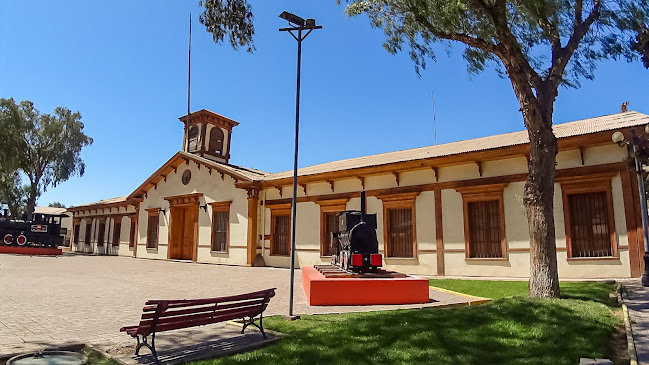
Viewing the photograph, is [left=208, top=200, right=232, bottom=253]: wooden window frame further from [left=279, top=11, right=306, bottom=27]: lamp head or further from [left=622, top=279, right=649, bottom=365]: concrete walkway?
[left=622, top=279, right=649, bottom=365]: concrete walkway

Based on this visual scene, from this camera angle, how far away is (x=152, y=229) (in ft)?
83.9

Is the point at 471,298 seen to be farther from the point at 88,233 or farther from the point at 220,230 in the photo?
the point at 88,233

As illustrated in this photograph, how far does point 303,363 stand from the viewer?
14.3ft

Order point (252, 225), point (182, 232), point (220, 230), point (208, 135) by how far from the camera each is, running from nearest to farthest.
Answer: point (252, 225) < point (220, 230) < point (182, 232) < point (208, 135)

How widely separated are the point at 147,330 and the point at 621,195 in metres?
12.3

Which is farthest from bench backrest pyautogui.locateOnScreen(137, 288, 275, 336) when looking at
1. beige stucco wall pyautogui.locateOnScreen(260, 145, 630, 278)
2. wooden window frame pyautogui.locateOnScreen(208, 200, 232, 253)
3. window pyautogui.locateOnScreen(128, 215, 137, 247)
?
window pyautogui.locateOnScreen(128, 215, 137, 247)

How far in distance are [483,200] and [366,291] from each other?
22.1 feet

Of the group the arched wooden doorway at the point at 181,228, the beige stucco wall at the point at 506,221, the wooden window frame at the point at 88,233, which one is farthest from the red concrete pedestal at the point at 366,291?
the wooden window frame at the point at 88,233

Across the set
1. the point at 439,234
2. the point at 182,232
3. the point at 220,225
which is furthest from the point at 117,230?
the point at 439,234

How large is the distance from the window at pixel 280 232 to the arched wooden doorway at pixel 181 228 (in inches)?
242

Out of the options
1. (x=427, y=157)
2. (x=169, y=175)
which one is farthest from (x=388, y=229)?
(x=169, y=175)

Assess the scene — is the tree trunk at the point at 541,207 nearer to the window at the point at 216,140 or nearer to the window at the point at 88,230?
the window at the point at 216,140

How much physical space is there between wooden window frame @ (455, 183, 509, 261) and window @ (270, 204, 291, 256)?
26.0 ft

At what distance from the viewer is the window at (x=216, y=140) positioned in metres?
26.2
